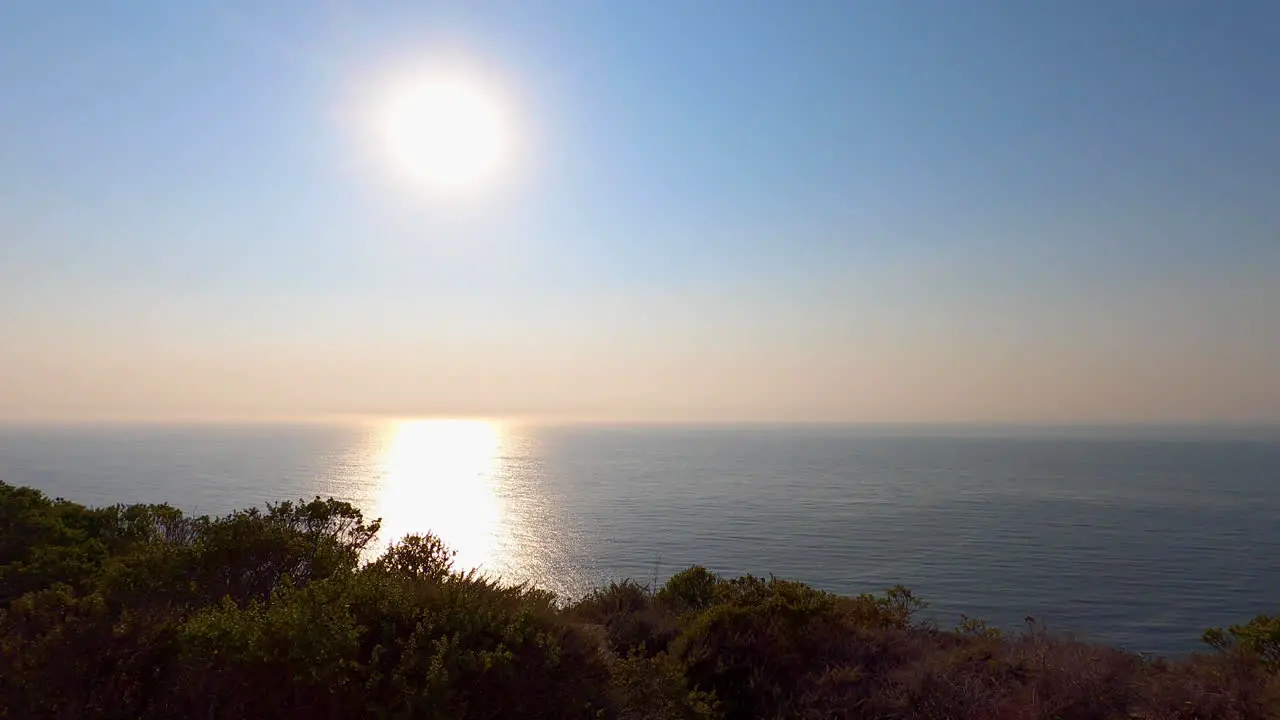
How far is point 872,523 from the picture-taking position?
85000mm

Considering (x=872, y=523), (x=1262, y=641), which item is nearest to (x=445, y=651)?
(x=1262, y=641)

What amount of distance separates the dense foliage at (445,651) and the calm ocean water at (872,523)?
37330mm

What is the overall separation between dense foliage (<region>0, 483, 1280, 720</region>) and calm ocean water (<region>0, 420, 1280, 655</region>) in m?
→ 37.3

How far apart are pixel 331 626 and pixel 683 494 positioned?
370ft

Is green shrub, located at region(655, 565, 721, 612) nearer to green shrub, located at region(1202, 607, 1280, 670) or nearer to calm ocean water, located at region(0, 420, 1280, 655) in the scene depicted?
green shrub, located at region(1202, 607, 1280, 670)

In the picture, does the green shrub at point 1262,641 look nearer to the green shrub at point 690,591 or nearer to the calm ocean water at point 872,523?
the green shrub at point 690,591

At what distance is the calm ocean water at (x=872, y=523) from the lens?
176 ft

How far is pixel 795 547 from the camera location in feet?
233

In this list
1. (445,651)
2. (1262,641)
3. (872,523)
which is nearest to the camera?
(445,651)

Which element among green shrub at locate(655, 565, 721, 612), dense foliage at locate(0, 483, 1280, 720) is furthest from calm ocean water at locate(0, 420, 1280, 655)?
dense foliage at locate(0, 483, 1280, 720)

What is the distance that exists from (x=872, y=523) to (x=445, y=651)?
278ft

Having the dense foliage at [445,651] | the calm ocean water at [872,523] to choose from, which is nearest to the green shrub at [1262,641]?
the dense foliage at [445,651]

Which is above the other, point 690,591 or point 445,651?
point 445,651

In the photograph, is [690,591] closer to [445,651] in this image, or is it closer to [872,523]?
[445,651]
